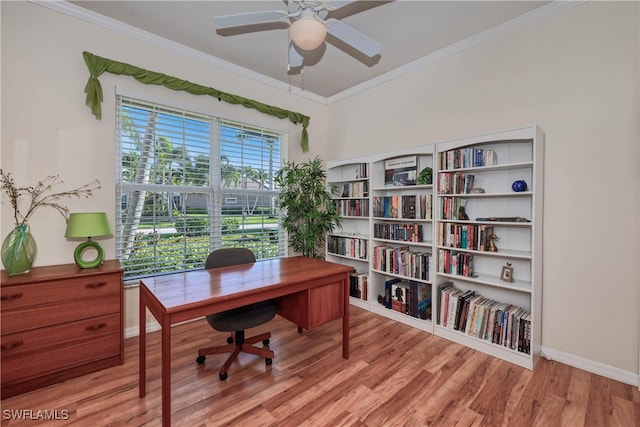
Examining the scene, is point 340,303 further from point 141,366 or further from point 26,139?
point 26,139

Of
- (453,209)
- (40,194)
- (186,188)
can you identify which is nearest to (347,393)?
(453,209)

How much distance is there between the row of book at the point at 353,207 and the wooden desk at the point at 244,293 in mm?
1112

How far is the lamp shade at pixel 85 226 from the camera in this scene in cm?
202

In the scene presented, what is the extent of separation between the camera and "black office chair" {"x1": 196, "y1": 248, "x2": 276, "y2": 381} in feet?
6.20

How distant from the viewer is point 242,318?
1.94 m

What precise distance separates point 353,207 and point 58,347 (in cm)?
292

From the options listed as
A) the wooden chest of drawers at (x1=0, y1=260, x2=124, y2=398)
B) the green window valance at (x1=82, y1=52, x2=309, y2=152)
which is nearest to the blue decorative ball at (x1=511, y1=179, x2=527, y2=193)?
the green window valance at (x1=82, y1=52, x2=309, y2=152)

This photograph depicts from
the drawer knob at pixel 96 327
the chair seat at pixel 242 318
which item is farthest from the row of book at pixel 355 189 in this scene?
the drawer knob at pixel 96 327

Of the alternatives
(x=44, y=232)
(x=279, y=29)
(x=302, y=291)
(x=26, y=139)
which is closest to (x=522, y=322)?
(x=302, y=291)

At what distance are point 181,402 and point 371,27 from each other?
129 inches

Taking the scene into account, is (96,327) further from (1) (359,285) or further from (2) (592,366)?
(2) (592,366)

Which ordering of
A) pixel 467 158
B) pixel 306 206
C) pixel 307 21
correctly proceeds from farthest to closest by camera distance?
pixel 306 206
pixel 467 158
pixel 307 21

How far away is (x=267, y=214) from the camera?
354 centimetres

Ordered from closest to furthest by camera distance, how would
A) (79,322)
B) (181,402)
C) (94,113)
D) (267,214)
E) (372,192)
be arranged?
1. (181,402)
2. (79,322)
3. (94,113)
4. (372,192)
5. (267,214)
